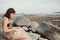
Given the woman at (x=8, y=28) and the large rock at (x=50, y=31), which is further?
the large rock at (x=50, y=31)

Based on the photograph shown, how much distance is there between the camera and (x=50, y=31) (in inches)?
535

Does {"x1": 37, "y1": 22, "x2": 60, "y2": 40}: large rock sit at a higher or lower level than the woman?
lower

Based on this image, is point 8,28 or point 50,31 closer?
point 8,28

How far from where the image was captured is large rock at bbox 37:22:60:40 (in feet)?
43.2

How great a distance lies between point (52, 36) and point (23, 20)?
16.7ft

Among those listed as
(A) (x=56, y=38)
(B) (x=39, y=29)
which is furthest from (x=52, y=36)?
(B) (x=39, y=29)

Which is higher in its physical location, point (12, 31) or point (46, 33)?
point (12, 31)

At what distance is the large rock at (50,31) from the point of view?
1316 cm

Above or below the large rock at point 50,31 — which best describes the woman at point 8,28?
above

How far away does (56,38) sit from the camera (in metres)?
13.0

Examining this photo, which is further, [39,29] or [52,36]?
[39,29]

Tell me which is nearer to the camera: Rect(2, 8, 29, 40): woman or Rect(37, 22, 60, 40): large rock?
Rect(2, 8, 29, 40): woman

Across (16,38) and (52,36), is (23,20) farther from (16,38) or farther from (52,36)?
(16,38)

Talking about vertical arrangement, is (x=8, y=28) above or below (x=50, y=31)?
above
